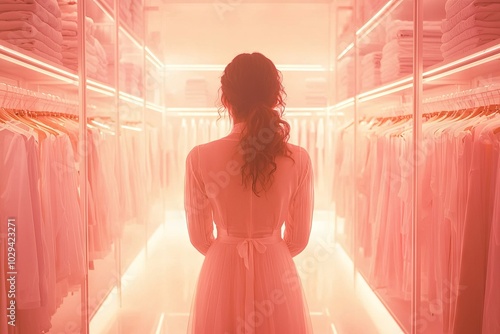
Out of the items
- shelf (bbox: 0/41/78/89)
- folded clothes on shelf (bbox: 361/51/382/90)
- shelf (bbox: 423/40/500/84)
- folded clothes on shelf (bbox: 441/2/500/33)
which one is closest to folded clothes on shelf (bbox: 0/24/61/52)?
shelf (bbox: 0/41/78/89)

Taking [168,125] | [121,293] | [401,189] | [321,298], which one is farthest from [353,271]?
[168,125]

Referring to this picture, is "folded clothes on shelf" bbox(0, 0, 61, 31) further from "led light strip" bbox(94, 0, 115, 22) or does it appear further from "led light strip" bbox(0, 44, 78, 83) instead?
"led light strip" bbox(94, 0, 115, 22)

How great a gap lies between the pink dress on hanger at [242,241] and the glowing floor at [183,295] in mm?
1339

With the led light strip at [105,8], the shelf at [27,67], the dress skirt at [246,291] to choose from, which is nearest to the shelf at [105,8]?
the led light strip at [105,8]

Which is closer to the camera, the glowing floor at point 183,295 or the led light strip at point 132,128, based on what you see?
the glowing floor at point 183,295

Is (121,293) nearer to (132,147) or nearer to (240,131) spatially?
(132,147)

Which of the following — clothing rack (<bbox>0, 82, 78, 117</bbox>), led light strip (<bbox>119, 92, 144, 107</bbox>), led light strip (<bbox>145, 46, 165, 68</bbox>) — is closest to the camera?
clothing rack (<bbox>0, 82, 78, 117</bbox>)

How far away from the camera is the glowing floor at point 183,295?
3.25m

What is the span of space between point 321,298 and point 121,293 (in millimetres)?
1543

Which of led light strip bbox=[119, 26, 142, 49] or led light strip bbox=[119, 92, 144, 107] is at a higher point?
led light strip bbox=[119, 26, 142, 49]

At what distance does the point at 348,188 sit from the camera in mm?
4836

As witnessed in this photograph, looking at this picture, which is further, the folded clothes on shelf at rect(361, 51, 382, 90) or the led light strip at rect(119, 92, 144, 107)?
the folded clothes on shelf at rect(361, 51, 382, 90)

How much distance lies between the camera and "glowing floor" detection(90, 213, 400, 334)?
10.7 ft

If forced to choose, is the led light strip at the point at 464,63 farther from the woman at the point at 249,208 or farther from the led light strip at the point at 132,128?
the led light strip at the point at 132,128
